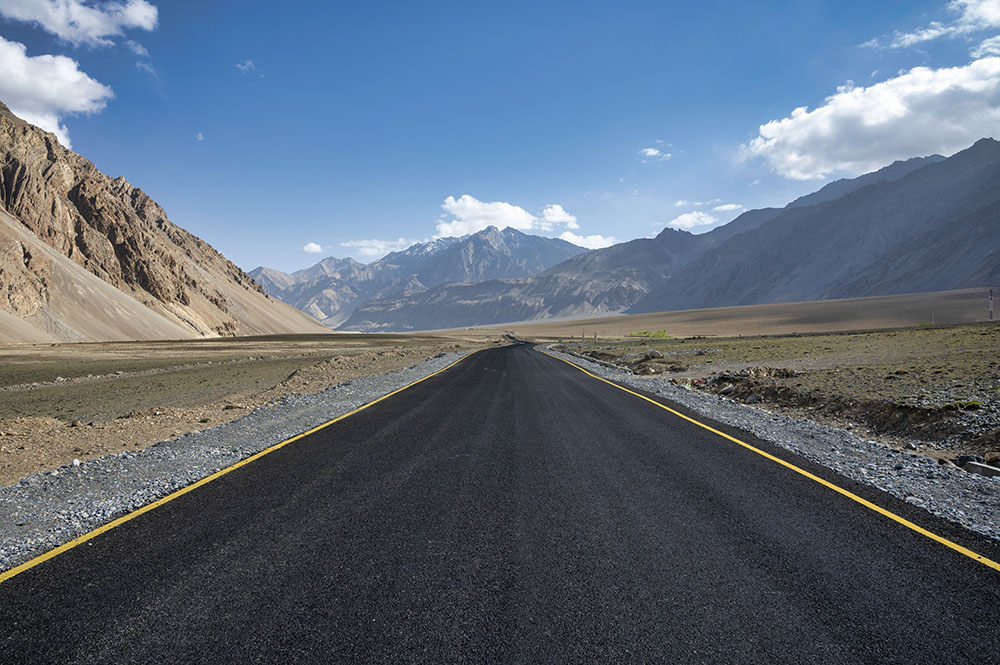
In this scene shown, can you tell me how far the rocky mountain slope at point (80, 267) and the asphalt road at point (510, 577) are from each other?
A: 82.6 metres

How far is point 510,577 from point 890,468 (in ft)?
21.6

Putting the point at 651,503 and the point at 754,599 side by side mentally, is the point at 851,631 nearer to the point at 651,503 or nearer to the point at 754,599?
the point at 754,599

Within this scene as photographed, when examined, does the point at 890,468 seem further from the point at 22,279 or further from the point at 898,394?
the point at 22,279

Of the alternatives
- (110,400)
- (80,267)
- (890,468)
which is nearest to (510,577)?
(890,468)

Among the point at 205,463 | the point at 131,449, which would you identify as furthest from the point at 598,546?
the point at 131,449

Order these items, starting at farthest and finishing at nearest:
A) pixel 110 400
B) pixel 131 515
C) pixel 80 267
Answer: pixel 80 267, pixel 110 400, pixel 131 515

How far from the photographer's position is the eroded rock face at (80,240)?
77062mm

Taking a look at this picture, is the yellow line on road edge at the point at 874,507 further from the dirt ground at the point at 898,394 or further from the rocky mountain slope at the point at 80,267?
the rocky mountain slope at the point at 80,267

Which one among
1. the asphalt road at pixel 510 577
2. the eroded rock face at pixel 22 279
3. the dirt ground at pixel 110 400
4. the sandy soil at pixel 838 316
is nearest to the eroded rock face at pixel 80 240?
the eroded rock face at pixel 22 279

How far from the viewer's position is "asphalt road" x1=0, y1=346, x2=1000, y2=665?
10.4 ft

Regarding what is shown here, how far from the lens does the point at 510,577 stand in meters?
4.00

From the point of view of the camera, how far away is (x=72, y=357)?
146 ft

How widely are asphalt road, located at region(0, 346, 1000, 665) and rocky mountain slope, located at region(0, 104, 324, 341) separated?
82.6 m

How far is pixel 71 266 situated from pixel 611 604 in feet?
365
